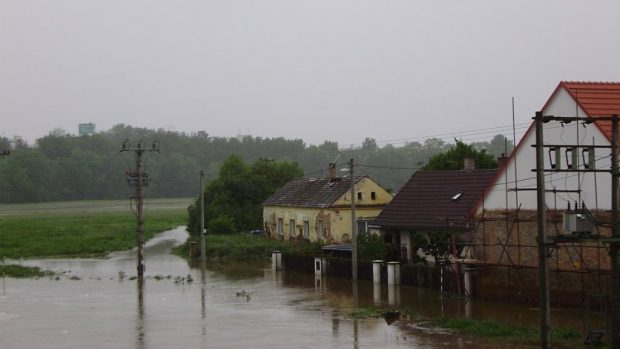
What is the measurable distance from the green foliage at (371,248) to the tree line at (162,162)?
74059 mm

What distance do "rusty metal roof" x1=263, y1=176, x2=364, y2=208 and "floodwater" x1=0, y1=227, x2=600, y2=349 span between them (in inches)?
294

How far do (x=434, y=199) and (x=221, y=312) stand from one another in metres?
13.4

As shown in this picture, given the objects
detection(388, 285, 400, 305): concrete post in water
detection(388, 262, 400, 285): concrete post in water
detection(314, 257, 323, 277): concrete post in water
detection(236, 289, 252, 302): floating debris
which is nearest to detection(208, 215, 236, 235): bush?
detection(314, 257, 323, 277): concrete post in water

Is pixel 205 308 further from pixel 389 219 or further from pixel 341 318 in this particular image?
pixel 389 219

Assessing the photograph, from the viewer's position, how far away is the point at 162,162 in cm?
14562

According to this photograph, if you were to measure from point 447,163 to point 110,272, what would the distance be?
733 inches

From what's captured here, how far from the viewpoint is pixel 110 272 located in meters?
44.9

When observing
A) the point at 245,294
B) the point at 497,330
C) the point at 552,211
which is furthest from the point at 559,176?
the point at 245,294

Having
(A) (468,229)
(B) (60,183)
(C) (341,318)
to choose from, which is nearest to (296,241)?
(A) (468,229)

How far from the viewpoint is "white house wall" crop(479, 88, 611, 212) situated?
28.2m

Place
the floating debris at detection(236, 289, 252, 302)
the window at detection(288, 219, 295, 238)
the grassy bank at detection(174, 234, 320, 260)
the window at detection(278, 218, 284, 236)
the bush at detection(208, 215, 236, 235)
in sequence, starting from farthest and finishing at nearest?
1. the bush at detection(208, 215, 236, 235)
2. the window at detection(278, 218, 284, 236)
3. the window at detection(288, 219, 295, 238)
4. the grassy bank at detection(174, 234, 320, 260)
5. the floating debris at detection(236, 289, 252, 302)

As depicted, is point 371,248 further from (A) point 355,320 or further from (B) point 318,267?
(A) point 355,320

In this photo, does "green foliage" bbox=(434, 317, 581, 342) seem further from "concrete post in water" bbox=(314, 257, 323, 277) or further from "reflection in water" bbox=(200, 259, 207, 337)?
"concrete post in water" bbox=(314, 257, 323, 277)

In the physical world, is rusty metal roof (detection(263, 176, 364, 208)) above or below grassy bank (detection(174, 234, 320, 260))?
above
